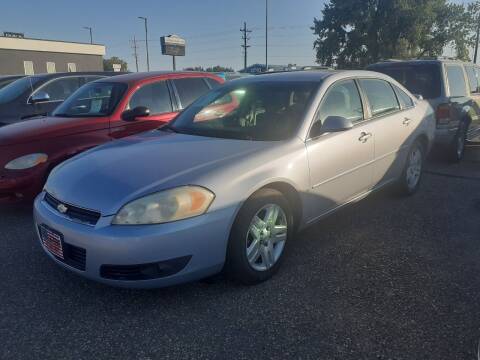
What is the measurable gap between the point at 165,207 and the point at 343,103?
2.12 metres

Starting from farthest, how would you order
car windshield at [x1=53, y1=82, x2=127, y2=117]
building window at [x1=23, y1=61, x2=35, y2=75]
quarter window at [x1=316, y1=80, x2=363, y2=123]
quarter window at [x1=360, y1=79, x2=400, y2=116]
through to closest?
1. building window at [x1=23, y1=61, x2=35, y2=75]
2. car windshield at [x1=53, y1=82, x2=127, y2=117]
3. quarter window at [x1=360, y1=79, x2=400, y2=116]
4. quarter window at [x1=316, y1=80, x2=363, y2=123]

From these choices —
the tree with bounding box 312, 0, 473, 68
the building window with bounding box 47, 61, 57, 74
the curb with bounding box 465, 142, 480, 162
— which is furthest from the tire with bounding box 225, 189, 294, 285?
the building window with bounding box 47, 61, 57, 74

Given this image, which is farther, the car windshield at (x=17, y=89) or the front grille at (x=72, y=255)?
the car windshield at (x=17, y=89)

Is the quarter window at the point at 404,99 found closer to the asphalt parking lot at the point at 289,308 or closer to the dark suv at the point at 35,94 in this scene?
the asphalt parking lot at the point at 289,308

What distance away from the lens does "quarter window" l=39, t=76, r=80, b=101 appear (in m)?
7.00

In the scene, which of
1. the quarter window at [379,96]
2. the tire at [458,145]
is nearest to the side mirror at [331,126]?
the quarter window at [379,96]

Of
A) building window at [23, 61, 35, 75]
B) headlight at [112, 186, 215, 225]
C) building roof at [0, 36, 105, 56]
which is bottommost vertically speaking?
headlight at [112, 186, 215, 225]

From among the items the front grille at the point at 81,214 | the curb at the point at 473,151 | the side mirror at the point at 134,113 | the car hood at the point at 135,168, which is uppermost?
the side mirror at the point at 134,113

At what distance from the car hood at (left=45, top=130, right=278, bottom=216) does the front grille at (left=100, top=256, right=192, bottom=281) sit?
0.36 metres

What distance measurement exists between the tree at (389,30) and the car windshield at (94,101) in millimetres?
36366

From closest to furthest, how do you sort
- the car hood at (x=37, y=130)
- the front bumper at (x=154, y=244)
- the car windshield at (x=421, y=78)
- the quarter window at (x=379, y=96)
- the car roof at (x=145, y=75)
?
the front bumper at (x=154, y=244) → the quarter window at (x=379, y=96) → the car hood at (x=37, y=130) → the car roof at (x=145, y=75) → the car windshield at (x=421, y=78)

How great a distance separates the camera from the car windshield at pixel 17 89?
6.68 metres

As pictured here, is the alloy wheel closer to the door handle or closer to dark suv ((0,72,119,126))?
the door handle

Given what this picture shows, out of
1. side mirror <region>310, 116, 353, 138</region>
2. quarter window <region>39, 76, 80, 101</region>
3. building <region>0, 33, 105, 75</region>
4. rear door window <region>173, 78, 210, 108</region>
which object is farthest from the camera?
building <region>0, 33, 105, 75</region>
